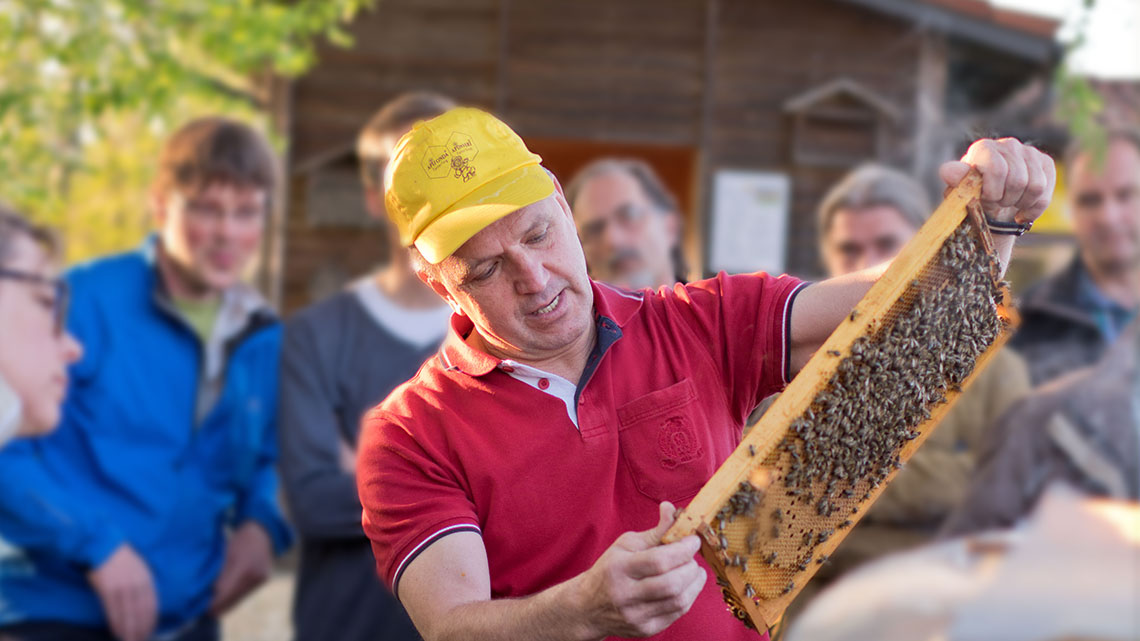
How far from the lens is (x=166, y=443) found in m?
4.72

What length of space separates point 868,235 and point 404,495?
323 cm

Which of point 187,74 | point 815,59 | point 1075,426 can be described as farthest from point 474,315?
point 815,59

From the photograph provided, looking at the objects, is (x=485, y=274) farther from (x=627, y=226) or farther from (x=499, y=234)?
(x=627, y=226)

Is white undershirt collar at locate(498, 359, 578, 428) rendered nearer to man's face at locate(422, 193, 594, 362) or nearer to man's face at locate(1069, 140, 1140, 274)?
man's face at locate(422, 193, 594, 362)

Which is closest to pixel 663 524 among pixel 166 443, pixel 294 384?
pixel 294 384

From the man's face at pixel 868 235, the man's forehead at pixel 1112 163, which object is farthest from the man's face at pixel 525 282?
the man's forehead at pixel 1112 163

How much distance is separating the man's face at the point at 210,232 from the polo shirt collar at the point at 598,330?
8.02 feet

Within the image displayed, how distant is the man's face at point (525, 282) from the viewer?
248 centimetres

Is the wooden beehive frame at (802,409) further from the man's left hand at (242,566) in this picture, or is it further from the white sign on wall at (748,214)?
the white sign on wall at (748,214)

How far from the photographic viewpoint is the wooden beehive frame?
2197 mm

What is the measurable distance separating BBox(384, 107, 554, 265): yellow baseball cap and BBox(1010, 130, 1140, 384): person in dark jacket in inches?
131

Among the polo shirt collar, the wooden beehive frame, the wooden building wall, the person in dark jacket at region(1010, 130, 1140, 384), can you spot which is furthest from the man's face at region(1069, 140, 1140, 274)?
the wooden building wall

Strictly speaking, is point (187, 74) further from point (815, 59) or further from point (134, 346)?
point (815, 59)

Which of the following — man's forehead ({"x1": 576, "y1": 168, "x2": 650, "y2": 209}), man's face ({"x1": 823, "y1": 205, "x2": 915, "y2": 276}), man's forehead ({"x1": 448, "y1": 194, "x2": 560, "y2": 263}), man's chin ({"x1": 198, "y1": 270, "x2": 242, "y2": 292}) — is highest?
man's forehead ({"x1": 448, "y1": 194, "x2": 560, "y2": 263})
